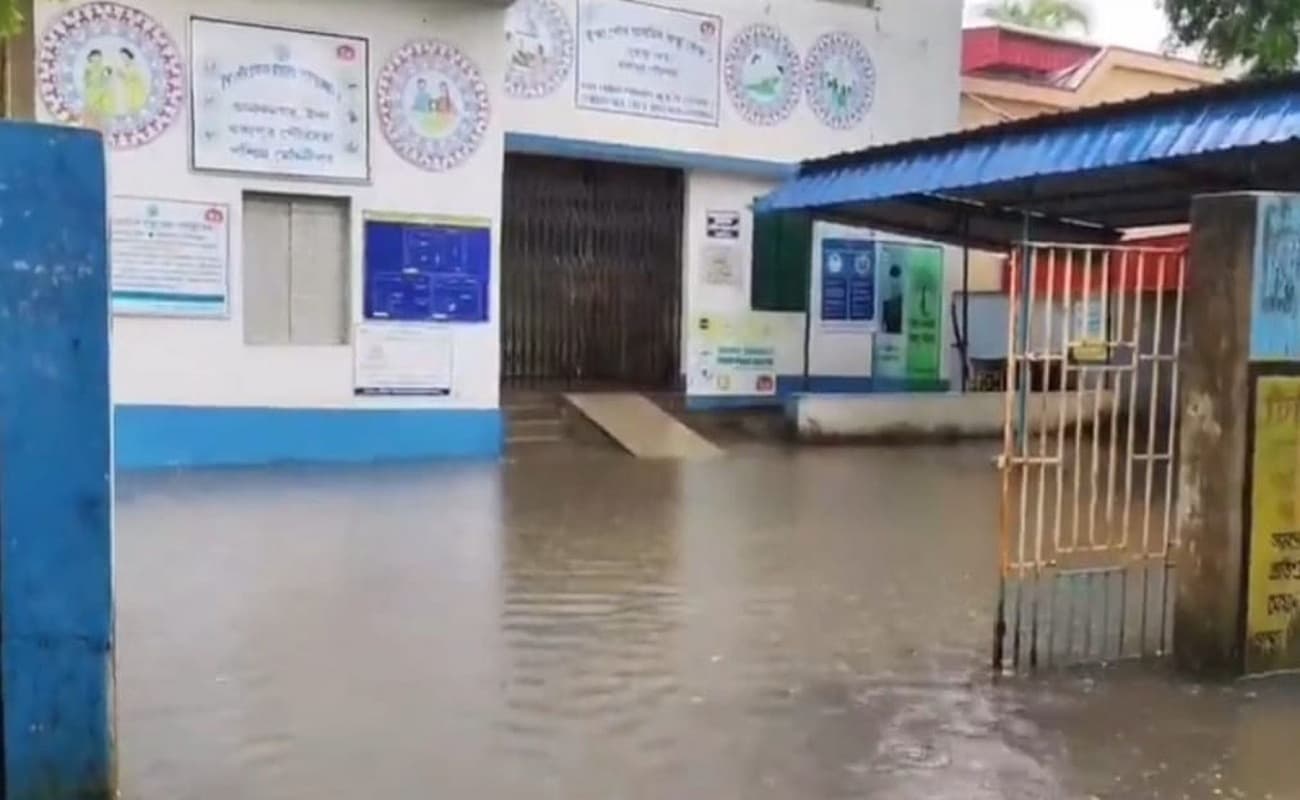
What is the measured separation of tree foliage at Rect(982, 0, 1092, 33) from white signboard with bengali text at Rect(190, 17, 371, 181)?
814 inches

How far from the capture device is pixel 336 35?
12.7m

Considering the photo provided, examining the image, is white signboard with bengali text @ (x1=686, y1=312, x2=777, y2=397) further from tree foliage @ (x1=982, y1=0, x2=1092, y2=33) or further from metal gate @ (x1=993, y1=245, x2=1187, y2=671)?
tree foliage @ (x1=982, y1=0, x2=1092, y2=33)

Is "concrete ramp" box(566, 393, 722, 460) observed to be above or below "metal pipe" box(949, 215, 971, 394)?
below

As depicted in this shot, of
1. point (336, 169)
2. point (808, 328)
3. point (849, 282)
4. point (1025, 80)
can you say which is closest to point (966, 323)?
point (849, 282)

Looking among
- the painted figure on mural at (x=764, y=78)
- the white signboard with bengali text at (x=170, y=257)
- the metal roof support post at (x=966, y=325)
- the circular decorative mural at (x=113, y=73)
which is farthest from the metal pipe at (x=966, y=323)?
the circular decorative mural at (x=113, y=73)

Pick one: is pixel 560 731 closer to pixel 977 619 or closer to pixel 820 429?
pixel 977 619

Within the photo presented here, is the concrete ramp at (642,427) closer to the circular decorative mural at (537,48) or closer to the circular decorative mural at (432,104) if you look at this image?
the circular decorative mural at (432,104)

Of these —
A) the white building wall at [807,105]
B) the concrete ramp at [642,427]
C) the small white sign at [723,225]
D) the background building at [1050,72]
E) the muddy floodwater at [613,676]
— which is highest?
the background building at [1050,72]

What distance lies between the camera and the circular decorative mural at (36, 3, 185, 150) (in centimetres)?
1150

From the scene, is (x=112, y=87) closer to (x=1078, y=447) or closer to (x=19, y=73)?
(x=19, y=73)

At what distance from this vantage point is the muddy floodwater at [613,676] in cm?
437

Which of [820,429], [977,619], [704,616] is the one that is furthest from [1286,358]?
[820,429]

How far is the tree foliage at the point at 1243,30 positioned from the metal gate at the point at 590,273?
5.94 m

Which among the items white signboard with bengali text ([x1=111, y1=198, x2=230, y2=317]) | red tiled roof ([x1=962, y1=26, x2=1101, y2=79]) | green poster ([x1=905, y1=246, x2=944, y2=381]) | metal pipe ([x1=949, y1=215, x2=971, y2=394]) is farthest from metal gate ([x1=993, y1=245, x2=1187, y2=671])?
red tiled roof ([x1=962, y1=26, x2=1101, y2=79])
